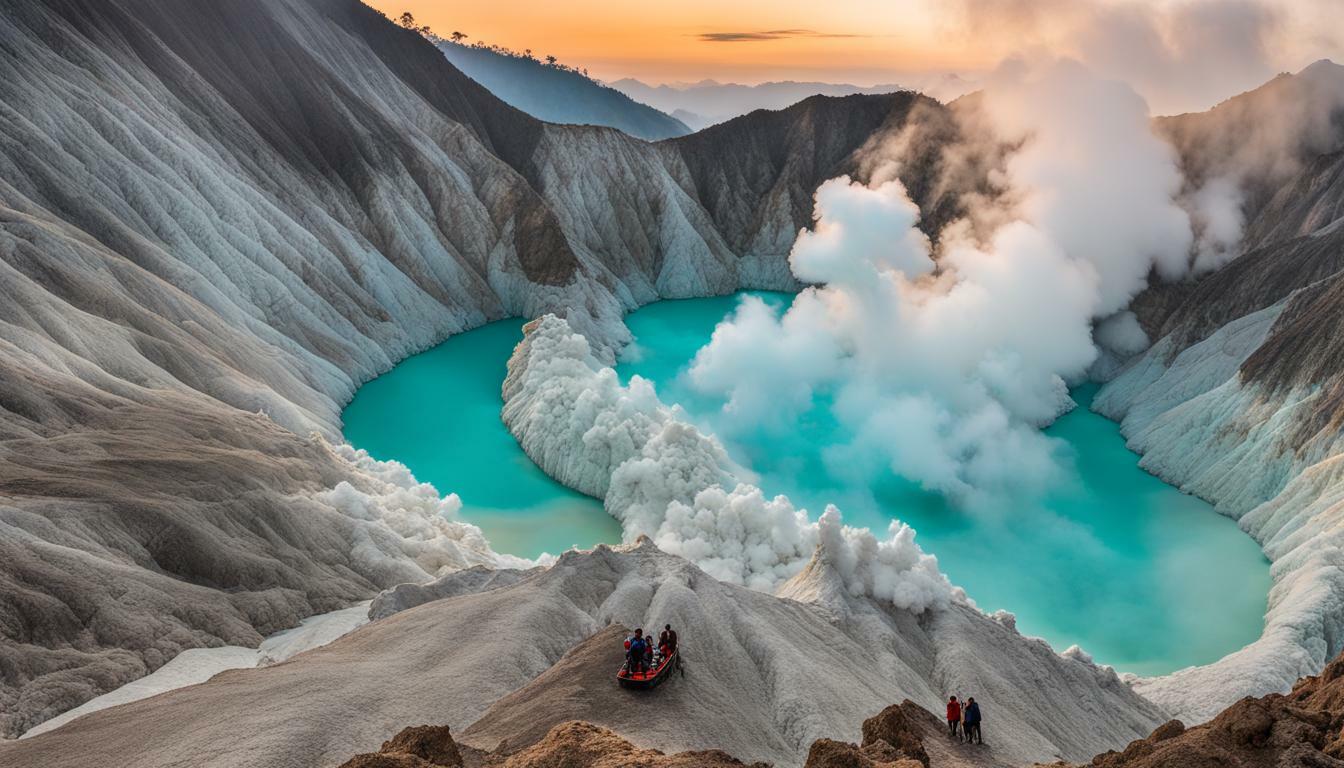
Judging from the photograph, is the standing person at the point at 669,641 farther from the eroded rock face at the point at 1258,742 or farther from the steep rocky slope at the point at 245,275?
the steep rocky slope at the point at 245,275

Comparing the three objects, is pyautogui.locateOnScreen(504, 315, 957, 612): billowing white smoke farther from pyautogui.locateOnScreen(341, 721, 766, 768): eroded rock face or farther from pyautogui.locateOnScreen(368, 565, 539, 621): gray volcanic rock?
pyautogui.locateOnScreen(341, 721, 766, 768): eroded rock face

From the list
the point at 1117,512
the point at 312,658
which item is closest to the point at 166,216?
the point at 312,658

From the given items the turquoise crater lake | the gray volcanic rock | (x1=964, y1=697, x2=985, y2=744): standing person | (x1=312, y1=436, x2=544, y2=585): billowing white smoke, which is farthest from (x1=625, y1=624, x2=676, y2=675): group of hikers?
the turquoise crater lake

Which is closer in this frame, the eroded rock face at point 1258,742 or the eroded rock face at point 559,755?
the eroded rock face at point 559,755

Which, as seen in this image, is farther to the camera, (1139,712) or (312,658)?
(1139,712)

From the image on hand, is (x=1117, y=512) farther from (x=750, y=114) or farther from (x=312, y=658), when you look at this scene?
(x=750, y=114)

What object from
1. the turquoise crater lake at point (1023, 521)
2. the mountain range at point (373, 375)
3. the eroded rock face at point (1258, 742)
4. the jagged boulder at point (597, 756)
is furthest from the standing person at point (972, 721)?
the turquoise crater lake at point (1023, 521)

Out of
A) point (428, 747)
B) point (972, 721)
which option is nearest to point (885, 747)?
point (972, 721)
